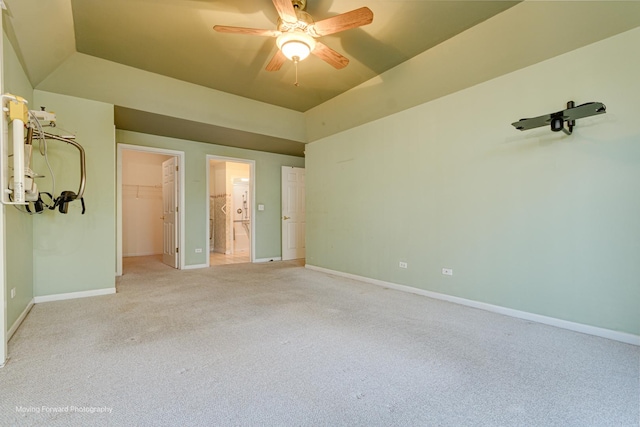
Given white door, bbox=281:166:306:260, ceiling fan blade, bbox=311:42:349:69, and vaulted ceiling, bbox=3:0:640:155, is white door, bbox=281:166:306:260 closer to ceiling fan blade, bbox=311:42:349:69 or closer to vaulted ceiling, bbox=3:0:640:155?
vaulted ceiling, bbox=3:0:640:155

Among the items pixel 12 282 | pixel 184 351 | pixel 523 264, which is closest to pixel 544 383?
pixel 523 264

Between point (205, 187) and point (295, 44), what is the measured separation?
13.4 ft

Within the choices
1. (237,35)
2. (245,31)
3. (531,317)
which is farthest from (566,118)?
(237,35)

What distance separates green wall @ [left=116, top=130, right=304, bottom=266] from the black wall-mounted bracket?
16.4ft

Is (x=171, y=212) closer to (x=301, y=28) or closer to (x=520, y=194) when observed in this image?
(x=301, y=28)

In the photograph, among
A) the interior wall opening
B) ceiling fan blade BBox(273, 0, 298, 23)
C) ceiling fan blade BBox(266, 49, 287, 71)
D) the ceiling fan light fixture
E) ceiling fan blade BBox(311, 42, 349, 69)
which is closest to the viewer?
ceiling fan blade BBox(273, 0, 298, 23)

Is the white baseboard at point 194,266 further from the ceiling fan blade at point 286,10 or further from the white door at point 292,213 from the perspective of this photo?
the ceiling fan blade at point 286,10

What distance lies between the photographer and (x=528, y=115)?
2.97 meters

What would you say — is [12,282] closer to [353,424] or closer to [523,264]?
[353,424]

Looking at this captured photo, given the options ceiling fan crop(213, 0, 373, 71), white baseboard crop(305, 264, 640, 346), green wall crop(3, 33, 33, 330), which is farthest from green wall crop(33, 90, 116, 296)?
white baseboard crop(305, 264, 640, 346)

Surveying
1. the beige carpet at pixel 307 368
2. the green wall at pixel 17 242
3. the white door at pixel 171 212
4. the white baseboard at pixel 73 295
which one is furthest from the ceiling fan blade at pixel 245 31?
the white door at pixel 171 212

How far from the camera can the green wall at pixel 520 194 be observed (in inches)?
97.6

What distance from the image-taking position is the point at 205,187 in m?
5.96

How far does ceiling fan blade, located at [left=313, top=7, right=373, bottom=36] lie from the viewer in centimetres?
226
